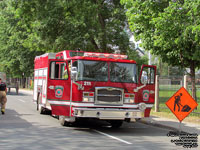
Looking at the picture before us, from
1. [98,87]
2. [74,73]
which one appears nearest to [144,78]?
[98,87]

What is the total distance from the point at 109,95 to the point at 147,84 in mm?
1993

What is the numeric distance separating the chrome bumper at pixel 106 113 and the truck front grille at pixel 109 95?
27 cm

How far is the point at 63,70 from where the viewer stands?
1286cm

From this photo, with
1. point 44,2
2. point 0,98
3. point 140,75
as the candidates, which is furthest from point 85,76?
point 44,2

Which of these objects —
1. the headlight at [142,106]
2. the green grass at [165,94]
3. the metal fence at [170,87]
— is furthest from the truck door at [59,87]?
the green grass at [165,94]

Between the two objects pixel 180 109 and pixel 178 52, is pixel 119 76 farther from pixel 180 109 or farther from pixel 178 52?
pixel 178 52

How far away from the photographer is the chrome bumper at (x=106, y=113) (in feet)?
38.3

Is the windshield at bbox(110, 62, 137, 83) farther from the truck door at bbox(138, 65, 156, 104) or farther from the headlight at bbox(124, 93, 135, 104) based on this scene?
the headlight at bbox(124, 93, 135, 104)

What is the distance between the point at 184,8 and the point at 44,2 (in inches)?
544

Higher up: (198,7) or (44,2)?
(44,2)

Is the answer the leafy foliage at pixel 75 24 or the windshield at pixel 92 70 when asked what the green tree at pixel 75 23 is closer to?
the leafy foliage at pixel 75 24

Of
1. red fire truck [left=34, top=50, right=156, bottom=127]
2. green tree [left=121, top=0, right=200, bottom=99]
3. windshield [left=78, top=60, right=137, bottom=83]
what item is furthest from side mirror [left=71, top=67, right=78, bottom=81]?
green tree [left=121, top=0, right=200, bottom=99]

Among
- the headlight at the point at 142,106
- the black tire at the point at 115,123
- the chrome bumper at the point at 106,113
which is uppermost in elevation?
the headlight at the point at 142,106

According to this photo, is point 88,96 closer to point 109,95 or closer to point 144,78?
point 109,95
